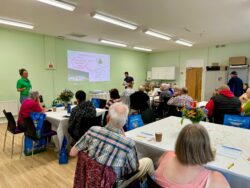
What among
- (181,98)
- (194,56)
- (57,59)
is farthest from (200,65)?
(57,59)

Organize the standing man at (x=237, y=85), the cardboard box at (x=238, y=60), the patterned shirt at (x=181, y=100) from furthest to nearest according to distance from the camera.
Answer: the cardboard box at (x=238, y=60)
the standing man at (x=237, y=85)
the patterned shirt at (x=181, y=100)

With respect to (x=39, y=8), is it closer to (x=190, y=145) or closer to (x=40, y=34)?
(x=40, y=34)

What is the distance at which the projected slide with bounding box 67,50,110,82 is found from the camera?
284 inches

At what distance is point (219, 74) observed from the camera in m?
7.69

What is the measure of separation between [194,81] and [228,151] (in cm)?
776

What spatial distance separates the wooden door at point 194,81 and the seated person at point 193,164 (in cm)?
825

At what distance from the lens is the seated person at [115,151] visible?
143cm

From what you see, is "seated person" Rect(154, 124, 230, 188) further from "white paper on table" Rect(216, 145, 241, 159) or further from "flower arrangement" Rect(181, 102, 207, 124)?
"flower arrangement" Rect(181, 102, 207, 124)

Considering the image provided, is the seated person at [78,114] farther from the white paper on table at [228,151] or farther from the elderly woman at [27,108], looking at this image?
the white paper on table at [228,151]

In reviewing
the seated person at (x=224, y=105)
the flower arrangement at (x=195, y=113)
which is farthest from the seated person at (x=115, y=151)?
the seated person at (x=224, y=105)

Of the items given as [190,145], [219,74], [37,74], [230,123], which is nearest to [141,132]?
[190,145]

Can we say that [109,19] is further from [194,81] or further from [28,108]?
[194,81]

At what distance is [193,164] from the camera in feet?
4.02

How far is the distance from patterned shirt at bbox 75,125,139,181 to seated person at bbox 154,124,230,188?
1.03 ft
